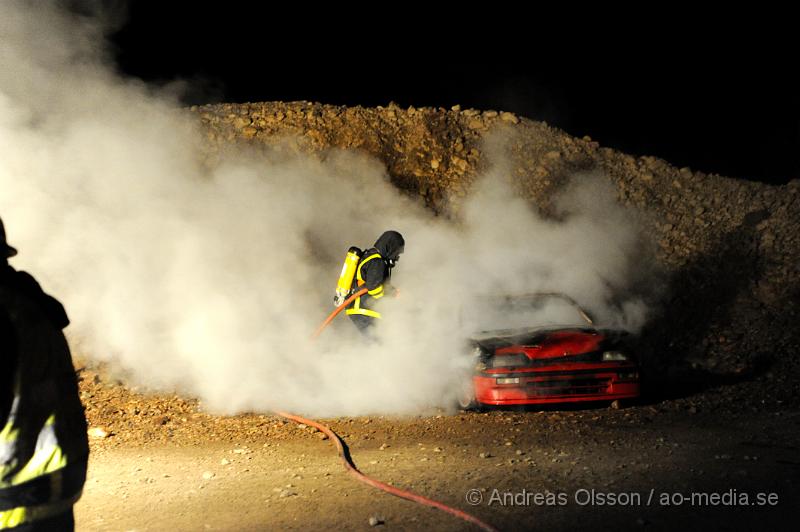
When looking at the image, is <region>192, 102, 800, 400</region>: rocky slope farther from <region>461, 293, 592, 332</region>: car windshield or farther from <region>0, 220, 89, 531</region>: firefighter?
<region>0, 220, 89, 531</region>: firefighter

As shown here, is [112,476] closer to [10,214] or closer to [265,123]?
[10,214]

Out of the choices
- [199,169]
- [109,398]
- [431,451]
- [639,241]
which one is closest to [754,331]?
[639,241]

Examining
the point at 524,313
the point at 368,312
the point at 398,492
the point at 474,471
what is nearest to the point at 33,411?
the point at 398,492

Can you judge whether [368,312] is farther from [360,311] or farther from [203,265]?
[203,265]

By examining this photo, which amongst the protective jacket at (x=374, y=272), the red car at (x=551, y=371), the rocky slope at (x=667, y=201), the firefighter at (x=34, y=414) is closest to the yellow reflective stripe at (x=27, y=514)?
the firefighter at (x=34, y=414)

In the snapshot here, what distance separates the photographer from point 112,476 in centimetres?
573

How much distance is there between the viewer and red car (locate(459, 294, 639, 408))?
6.98 m

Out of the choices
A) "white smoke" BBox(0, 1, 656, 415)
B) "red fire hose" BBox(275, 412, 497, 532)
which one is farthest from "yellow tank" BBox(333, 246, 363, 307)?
"red fire hose" BBox(275, 412, 497, 532)

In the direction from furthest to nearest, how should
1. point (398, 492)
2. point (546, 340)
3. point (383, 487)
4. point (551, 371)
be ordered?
point (546, 340), point (551, 371), point (383, 487), point (398, 492)

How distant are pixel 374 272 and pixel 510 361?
185cm

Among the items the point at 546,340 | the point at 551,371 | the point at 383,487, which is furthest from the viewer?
the point at 546,340

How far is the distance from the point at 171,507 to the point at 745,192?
13.9 m

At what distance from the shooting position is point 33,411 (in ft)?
7.34

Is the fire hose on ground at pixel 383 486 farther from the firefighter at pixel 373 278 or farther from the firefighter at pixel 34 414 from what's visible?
the firefighter at pixel 34 414
